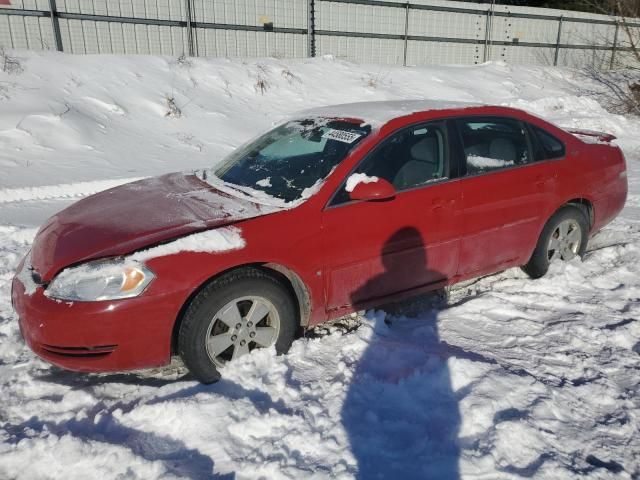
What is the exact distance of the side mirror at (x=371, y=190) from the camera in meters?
3.23

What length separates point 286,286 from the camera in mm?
3201

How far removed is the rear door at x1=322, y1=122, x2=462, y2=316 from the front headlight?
1.10 m

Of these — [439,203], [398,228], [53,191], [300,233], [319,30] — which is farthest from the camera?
[319,30]

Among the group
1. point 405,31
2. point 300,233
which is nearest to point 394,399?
point 300,233

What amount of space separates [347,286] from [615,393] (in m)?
1.63

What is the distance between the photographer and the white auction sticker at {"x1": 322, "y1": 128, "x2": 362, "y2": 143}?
355 cm

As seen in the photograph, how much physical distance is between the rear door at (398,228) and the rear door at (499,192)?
156 millimetres

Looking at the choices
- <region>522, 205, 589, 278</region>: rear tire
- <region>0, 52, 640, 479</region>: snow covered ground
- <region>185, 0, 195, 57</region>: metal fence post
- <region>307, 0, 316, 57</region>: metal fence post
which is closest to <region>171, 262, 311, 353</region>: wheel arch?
<region>0, 52, 640, 479</region>: snow covered ground

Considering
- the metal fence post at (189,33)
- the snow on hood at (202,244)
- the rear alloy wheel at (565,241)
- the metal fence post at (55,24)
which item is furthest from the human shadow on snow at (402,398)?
the metal fence post at (189,33)

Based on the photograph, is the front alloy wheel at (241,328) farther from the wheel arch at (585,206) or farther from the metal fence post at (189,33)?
the metal fence post at (189,33)

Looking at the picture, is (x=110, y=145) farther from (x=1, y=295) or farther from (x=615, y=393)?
(x=615, y=393)

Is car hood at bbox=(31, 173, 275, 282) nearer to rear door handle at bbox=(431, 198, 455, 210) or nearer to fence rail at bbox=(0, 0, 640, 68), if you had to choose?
rear door handle at bbox=(431, 198, 455, 210)

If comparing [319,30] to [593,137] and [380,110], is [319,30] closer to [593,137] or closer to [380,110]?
[593,137]

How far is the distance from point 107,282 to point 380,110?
88.9 inches
